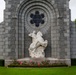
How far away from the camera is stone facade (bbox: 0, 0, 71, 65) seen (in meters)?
23.7

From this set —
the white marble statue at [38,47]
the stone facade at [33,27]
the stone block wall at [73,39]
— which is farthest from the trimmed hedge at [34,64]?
the stone block wall at [73,39]

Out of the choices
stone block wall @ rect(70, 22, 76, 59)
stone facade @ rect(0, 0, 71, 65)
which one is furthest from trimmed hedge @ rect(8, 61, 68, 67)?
stone block wall @ rect(70, 22, 76, 59)

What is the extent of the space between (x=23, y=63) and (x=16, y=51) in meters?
1.56

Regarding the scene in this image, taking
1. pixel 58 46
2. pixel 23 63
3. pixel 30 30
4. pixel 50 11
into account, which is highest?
pixel 50 11

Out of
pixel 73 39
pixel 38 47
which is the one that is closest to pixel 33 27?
pixel 38 47

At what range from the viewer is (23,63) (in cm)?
2272

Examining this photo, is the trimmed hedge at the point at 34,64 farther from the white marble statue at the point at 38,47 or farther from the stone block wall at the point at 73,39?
the stone block wall at the point at 73,39

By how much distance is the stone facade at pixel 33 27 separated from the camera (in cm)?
2366

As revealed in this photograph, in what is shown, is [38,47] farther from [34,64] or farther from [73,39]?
[73,39]

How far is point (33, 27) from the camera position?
24641 millimetres

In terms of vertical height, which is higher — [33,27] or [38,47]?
[33,27]

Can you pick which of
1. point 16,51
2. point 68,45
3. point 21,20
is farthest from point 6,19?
point 68,45

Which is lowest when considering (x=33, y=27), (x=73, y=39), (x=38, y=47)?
(x=38, y=47)

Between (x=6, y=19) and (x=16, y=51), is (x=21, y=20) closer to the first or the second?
(x=6, y=19)
